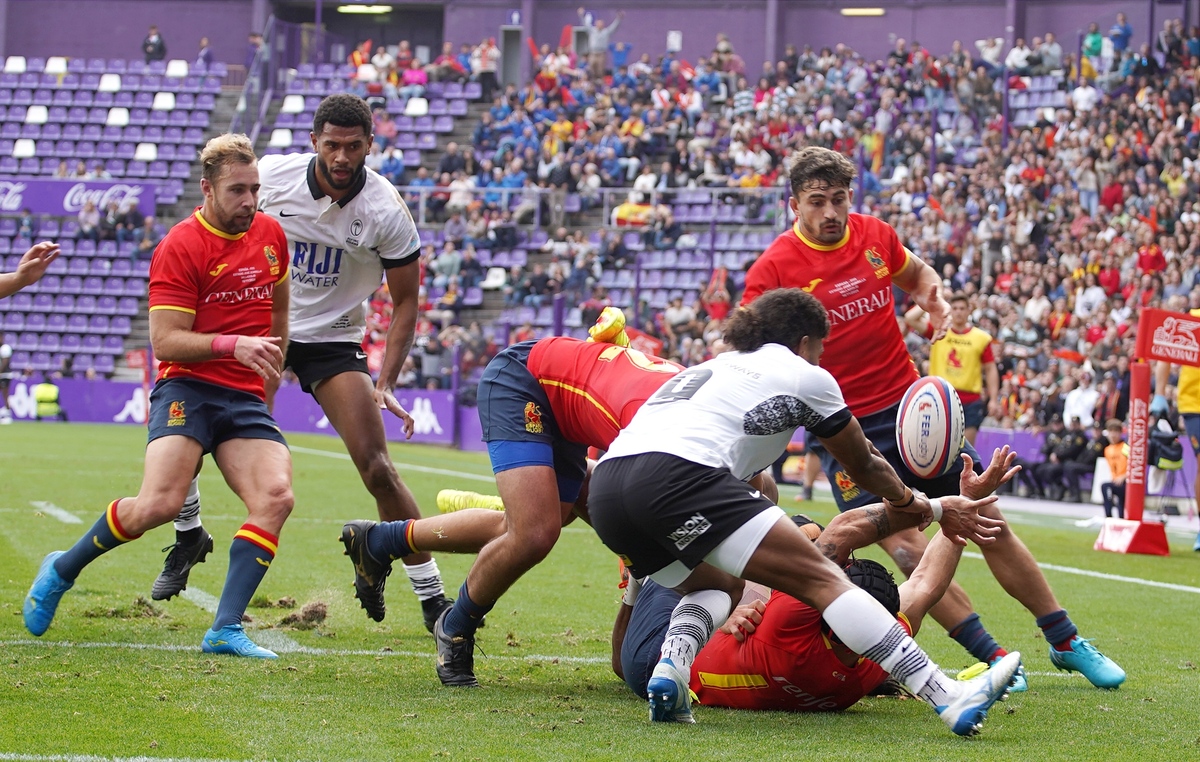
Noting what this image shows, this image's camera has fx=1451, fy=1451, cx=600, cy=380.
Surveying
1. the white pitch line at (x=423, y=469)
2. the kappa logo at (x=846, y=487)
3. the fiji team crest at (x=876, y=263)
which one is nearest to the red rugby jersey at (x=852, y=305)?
the fiji team crest at (x=876, y=263)

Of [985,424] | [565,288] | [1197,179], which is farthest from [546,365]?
[565,288]

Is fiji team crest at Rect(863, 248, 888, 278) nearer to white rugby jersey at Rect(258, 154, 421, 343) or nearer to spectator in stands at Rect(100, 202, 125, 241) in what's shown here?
white rugby jersey at Rect(258, 154, 421, 343)

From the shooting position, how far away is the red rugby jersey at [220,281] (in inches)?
241

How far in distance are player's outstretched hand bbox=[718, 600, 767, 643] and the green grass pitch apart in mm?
291

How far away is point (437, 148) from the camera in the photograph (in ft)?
116

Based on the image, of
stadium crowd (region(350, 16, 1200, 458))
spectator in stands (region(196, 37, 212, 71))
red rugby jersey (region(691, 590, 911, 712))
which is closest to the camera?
red rugby jersey (region(691, 590, 911, 712))

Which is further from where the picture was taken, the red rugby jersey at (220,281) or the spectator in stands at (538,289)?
the spectator in stands at (538,289)

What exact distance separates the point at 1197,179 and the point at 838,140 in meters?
7.98

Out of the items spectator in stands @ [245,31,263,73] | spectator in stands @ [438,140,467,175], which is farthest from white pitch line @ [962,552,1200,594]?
spectator in stands @ [245,31,263,73]

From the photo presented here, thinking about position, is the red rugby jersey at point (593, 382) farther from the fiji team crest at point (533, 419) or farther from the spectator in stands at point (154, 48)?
the spectator in stands at point (154, 48)

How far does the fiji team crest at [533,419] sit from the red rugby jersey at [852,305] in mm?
1411

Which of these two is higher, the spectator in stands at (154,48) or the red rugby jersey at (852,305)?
the spectator in stands at (154,48)

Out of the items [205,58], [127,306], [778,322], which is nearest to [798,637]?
[778,322]

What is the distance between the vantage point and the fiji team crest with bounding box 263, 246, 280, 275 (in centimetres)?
638
